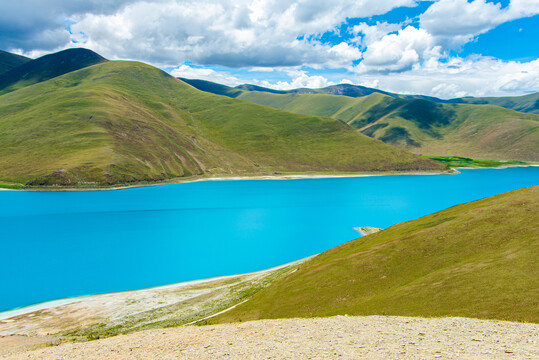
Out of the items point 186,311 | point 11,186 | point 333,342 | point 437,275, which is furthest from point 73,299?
point 11,186

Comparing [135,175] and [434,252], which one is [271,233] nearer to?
[434,252]

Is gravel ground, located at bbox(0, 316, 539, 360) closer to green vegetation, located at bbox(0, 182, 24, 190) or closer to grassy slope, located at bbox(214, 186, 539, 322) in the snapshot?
grassy slope, located at bbox(214, 186, 539, 322)

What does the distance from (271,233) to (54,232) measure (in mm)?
60107

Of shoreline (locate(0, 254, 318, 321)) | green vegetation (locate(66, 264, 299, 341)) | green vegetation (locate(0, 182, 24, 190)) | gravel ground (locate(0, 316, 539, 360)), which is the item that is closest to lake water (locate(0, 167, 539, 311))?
shoreline (locate(0, 254, 318, 321))

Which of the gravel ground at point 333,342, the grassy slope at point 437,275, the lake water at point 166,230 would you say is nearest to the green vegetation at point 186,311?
the grassy slope at point 437,275

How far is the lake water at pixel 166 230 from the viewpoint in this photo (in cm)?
6644

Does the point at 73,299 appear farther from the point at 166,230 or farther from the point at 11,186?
the point at 11,186

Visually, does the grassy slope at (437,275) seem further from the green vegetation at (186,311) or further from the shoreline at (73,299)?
the shoreline at (73,299)

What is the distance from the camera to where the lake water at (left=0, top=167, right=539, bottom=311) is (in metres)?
66.4

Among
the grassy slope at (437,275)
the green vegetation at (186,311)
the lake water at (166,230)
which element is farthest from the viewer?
the lake water at (166,230)

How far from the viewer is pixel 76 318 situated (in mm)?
46188

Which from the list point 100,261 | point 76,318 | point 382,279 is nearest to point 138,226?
point 100,261

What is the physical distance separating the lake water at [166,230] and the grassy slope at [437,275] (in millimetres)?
27420

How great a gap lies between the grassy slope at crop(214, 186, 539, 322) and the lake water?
27.4 m
